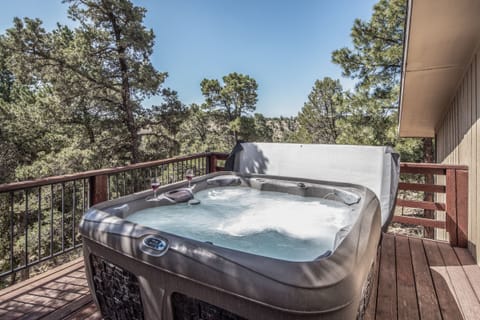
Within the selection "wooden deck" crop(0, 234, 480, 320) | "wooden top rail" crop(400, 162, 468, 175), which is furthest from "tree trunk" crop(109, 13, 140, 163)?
"wooden top rail" crop(400, 162, 468, 175)

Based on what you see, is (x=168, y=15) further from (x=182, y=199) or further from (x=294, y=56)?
(x=182, y=199)

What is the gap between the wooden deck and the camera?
181cm

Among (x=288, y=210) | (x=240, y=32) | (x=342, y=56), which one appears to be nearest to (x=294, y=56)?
(x=240, y=32)

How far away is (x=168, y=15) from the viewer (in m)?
8.57

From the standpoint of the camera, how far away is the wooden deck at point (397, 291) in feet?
5.94

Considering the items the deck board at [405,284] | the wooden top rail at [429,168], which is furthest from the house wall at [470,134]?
the deck board at [405,284]

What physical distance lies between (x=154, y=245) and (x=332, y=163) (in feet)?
8.05

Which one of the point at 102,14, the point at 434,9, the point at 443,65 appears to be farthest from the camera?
the point at 102,14

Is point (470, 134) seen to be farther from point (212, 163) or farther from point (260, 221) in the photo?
point (212, 163)

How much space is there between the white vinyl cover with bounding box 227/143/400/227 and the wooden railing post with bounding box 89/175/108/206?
1.74 m

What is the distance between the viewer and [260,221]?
201 cm

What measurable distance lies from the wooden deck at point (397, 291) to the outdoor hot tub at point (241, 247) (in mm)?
488

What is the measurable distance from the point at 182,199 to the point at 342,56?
25.2ft

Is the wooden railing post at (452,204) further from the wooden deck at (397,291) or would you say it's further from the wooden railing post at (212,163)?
the wooden railing post at (212,163)
